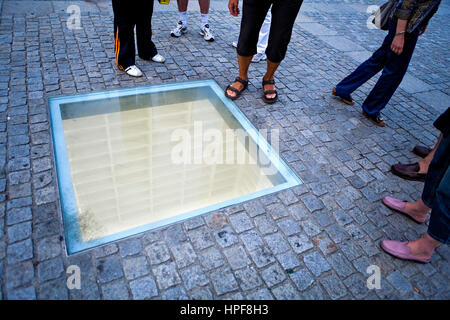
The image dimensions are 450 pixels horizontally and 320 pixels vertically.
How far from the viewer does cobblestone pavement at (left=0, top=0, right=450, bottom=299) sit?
2.07 meters

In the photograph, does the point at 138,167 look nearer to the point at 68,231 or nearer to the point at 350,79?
the point at 68,231

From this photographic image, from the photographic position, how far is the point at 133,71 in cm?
401

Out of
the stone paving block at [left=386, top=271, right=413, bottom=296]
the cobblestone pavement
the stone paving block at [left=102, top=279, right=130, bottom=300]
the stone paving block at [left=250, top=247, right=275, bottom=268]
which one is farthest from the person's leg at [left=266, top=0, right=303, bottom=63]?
the stone paving block at [left=102, top=279, right=130, bottom=300]

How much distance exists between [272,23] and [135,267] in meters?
3.02

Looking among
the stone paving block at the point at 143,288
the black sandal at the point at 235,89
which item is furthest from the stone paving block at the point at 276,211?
the black sandal at the point at 235,89

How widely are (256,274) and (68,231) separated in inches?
57.3

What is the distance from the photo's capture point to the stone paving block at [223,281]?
2.05 meters

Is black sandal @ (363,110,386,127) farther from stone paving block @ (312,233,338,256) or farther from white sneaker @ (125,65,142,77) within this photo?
white sneaker @ (125,65,142,77)

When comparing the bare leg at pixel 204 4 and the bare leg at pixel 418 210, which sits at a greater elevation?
the bare leg at pixel 204 4

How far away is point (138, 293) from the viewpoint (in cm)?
196

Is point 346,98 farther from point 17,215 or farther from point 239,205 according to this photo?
point 17,215

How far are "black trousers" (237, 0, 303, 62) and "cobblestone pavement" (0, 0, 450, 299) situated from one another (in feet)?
2.09

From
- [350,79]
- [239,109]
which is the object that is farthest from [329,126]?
[239,109]

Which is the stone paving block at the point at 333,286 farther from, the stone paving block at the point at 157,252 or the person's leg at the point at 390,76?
the person's leg at the point at 390,76
